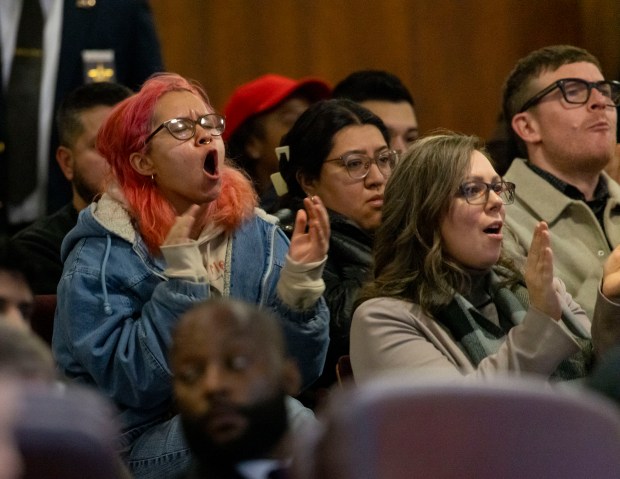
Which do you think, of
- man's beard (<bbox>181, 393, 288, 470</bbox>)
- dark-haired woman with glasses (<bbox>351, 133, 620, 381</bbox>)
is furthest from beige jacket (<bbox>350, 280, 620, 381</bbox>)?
man's beard (<bbox>181, 393, 288, 470</bbox>)

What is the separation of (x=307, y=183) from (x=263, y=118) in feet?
2.11

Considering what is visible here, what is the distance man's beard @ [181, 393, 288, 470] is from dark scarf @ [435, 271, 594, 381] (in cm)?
90

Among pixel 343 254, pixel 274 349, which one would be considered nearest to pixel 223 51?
pixel 343 254

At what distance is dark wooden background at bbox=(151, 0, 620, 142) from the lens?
434cm

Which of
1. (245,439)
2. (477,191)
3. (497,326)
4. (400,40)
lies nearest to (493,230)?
(477,191)

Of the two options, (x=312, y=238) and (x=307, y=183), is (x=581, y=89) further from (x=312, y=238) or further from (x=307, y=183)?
(x=312, y=238)

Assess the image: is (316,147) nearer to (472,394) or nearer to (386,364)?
(386,364)

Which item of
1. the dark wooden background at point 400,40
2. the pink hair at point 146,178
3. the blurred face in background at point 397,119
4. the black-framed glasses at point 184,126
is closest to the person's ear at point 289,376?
the pink hair at point 146,178

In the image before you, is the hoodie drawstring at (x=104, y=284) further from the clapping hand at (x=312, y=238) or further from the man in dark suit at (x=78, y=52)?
the man in dark suit at (x=78, y=52)

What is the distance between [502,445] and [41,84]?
7.69ft


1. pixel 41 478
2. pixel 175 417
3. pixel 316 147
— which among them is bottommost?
pixel 175 417

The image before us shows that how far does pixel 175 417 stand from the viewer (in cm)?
239

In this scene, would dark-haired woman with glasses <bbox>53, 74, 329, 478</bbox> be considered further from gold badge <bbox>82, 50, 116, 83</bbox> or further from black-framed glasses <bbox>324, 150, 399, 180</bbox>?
gold badge <bbox>82, 50, 116, 83</bbox>

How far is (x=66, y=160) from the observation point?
332 cm
